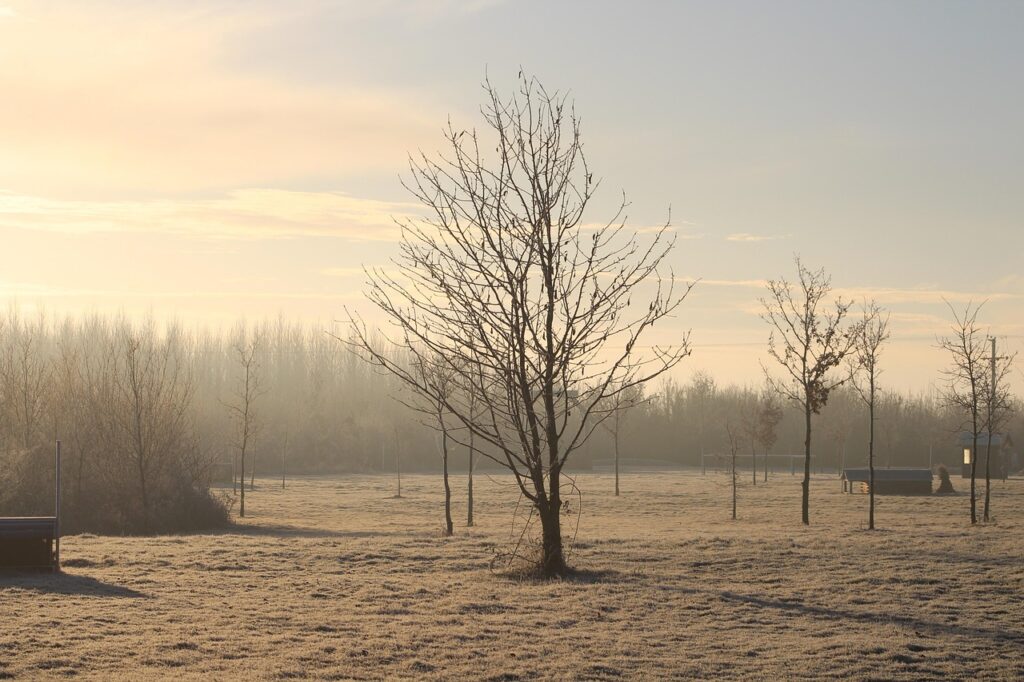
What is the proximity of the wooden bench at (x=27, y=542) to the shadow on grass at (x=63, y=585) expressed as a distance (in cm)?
18

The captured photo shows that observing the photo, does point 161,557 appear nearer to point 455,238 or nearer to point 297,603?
point 297,603

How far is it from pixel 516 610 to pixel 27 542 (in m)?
7.32

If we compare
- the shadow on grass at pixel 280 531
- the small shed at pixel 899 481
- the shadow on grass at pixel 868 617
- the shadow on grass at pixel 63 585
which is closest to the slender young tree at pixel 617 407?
the shadow on grass at pixel 868 617

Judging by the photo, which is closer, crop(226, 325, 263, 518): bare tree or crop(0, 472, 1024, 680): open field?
crop(0, 472, 1024, 680): open field

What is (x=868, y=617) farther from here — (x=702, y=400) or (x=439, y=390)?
(x=702, y=400)

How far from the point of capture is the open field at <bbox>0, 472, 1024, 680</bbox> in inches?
388

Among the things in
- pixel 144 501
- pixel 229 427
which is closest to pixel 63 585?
pixel 144 501

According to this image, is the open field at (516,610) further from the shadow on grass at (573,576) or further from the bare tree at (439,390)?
the bare tree at (439,390)

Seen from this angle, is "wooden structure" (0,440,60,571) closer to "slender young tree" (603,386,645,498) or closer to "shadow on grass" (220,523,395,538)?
"slender young tree" (603,386,645,498)

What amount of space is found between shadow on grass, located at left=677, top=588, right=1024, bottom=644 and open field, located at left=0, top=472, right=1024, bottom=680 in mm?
41

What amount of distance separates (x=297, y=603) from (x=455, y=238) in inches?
212

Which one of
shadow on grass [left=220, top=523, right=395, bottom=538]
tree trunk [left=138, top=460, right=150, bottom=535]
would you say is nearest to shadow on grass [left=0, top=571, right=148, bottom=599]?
shadow on grass [left=220, top=523, right=395, bottom=538]

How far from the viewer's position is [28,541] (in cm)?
1517

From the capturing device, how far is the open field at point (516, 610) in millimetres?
9844
